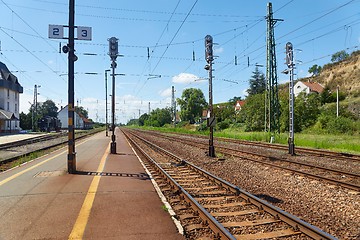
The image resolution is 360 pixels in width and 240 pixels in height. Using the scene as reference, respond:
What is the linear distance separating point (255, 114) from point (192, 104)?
58.5m

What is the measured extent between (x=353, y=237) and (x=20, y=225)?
553cm

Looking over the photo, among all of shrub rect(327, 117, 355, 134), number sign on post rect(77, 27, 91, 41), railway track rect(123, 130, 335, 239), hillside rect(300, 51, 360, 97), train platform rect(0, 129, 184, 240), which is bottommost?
railway track rect(123, 130, 335, 239)

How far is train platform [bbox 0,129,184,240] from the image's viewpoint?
16.8 ft

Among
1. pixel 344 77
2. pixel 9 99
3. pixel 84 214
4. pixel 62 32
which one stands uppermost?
pixel 344 77

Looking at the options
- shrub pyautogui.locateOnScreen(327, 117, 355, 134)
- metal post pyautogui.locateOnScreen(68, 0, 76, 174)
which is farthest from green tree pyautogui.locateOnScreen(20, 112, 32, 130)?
metal post pyautogui.locateOnScreen(68, 0, 76, 174)

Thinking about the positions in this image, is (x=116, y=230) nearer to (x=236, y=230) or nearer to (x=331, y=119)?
(x=236, y=230)

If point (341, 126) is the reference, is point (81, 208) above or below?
below

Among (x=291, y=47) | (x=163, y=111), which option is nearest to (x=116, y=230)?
(x=291, y=47)

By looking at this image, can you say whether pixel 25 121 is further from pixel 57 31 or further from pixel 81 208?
pixel 81 208

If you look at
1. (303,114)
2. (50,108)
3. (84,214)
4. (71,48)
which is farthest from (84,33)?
(50,108)

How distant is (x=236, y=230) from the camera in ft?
18.0

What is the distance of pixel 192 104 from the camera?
10344 cm

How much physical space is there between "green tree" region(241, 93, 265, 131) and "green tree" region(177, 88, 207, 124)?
182 feet

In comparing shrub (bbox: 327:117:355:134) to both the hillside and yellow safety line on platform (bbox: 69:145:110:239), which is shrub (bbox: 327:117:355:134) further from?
the hillside
